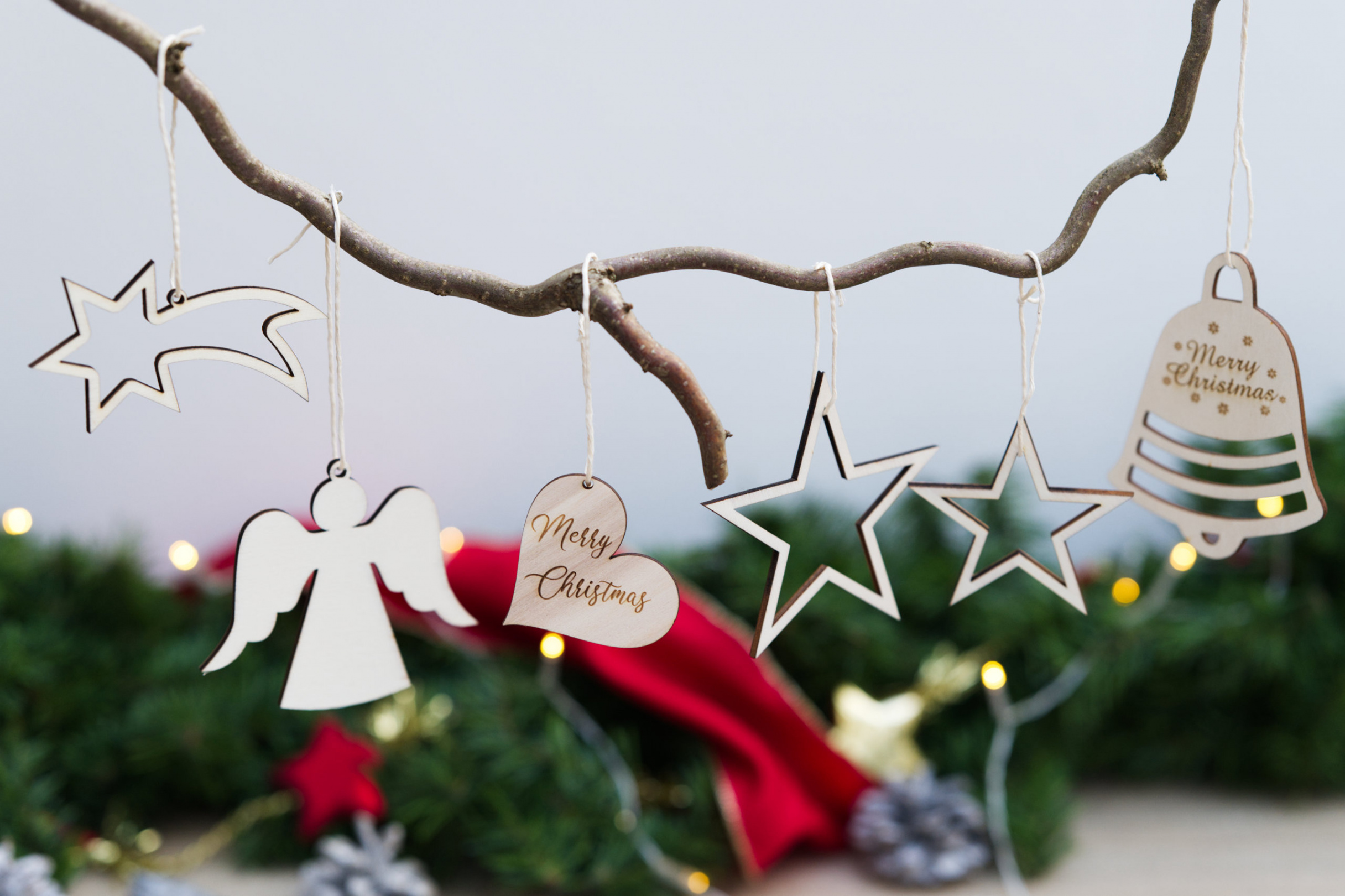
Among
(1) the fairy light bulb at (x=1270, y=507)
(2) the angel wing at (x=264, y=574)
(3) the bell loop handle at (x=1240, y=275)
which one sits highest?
(3) the bell loop handle at (x=1240, y=275)

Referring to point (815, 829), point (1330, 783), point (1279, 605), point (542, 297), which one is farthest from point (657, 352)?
point (1330, 783)

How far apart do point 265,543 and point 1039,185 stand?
2.45 feet

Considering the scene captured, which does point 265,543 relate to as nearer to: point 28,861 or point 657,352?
point 657,352

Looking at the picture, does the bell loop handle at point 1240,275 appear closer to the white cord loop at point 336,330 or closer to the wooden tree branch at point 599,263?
the wooden tree branch at point 599,263

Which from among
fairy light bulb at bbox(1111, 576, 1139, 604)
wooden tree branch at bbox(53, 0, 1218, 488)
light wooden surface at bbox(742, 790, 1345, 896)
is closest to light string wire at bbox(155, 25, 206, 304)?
wooden tree branch at bbox(53, 0, 1218, 488)

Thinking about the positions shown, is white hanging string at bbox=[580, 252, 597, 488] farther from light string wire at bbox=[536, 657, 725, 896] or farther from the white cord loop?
light string wire at bbox=[536, 657, 725, 896]

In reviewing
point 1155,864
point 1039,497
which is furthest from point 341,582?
point 1155,864

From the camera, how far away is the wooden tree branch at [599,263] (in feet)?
1.15

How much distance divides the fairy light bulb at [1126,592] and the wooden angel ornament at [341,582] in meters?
0.62

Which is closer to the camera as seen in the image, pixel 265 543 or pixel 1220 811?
pixel 265 543

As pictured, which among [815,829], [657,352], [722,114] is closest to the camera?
[657,352]

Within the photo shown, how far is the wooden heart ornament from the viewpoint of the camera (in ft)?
1.34

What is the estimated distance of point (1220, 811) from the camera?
83 centimetres

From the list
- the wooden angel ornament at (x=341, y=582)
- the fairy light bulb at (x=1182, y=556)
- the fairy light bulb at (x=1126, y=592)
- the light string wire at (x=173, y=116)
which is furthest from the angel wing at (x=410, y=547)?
the fairy light bulb at (x=1126, y=592)
